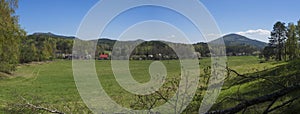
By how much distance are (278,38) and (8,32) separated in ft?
136

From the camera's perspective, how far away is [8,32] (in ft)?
104

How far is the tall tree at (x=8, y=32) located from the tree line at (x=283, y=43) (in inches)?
1334

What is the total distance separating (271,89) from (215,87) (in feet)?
6.91

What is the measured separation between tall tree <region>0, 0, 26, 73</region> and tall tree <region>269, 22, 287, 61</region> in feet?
124

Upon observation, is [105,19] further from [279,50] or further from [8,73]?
[279,50]

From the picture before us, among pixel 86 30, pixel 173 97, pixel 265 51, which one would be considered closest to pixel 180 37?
pixel 173 97

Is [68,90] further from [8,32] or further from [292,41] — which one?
[292,41]

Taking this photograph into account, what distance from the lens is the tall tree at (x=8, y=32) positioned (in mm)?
31031

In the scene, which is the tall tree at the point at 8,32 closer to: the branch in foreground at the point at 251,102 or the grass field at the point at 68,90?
the grass field at the point at 68,90

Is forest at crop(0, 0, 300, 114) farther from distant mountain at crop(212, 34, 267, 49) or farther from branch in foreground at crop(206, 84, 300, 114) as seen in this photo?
distant mountain at crop(212, 34, 267, 49)

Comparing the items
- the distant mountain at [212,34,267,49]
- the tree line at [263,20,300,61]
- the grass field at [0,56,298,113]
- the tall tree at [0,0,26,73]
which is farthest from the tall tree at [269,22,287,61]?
the tall tree at [0,0,26,73]

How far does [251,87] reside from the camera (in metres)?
7.82

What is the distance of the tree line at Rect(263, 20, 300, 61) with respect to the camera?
43094 millimetres

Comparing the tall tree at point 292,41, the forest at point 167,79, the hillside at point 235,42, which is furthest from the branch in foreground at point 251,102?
the tall tree at point 292,41
